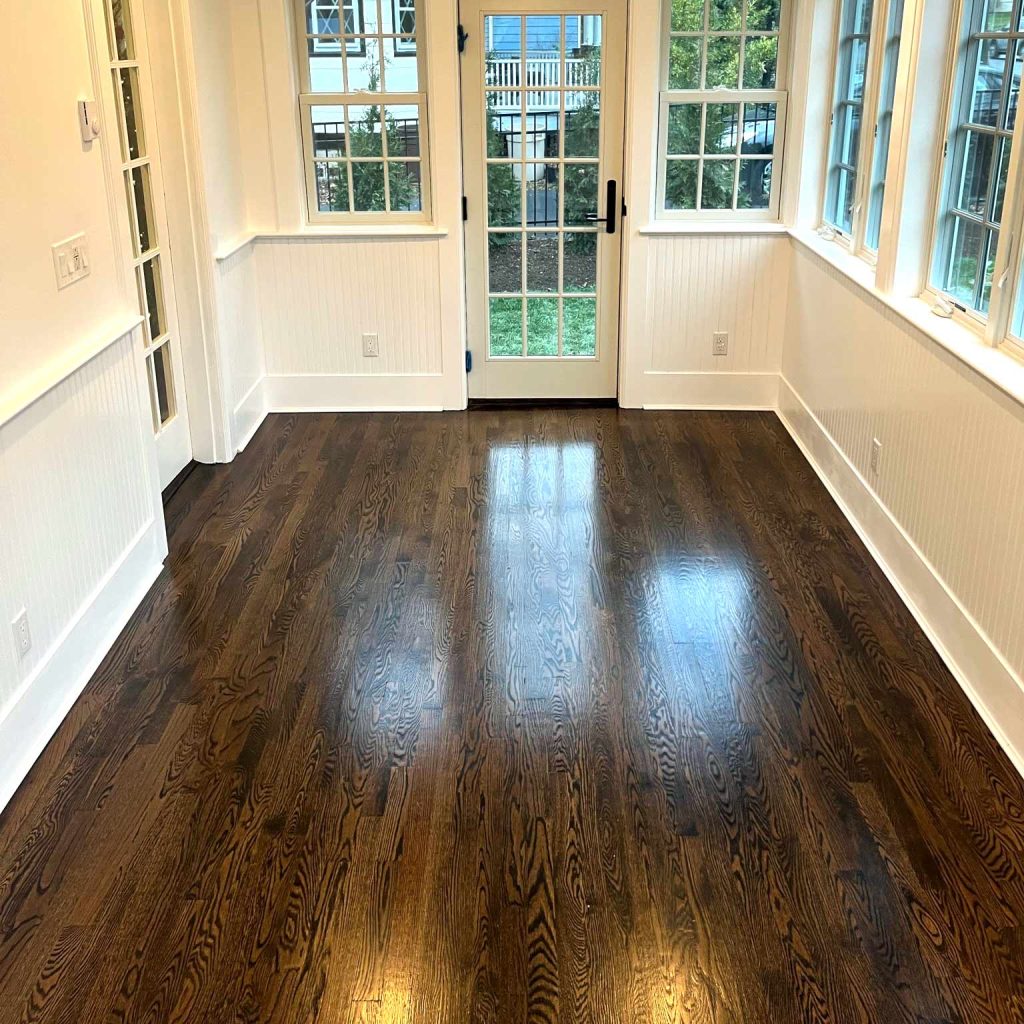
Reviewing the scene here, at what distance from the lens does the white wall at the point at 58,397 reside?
2.85 metres

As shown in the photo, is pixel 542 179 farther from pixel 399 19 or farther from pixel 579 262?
pixel 399 19

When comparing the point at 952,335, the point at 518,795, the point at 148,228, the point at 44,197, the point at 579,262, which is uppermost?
the point at 44,197

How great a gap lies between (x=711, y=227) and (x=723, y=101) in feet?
1.95

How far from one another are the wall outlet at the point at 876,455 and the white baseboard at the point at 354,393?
7.95ft

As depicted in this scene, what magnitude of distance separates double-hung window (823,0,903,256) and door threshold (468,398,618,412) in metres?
1.45

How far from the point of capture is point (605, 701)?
10.5 ft

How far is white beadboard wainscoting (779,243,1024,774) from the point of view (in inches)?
118

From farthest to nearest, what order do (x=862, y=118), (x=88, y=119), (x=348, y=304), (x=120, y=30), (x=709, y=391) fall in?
(x=709, y=391)
(x=348, y=304)
(x=862, y=118)
(x=120, y=30)
(x=88, y=119)

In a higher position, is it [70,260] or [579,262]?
[70,260]

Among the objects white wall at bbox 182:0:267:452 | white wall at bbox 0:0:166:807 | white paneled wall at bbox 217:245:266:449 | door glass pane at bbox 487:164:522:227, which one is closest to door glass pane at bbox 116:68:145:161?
white wall at bbox 182:0:267:452

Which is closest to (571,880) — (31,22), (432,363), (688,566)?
(688,566)

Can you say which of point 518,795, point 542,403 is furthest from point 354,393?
point 518,795

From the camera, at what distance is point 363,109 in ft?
17.9

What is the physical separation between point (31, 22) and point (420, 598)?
2.05 metres
